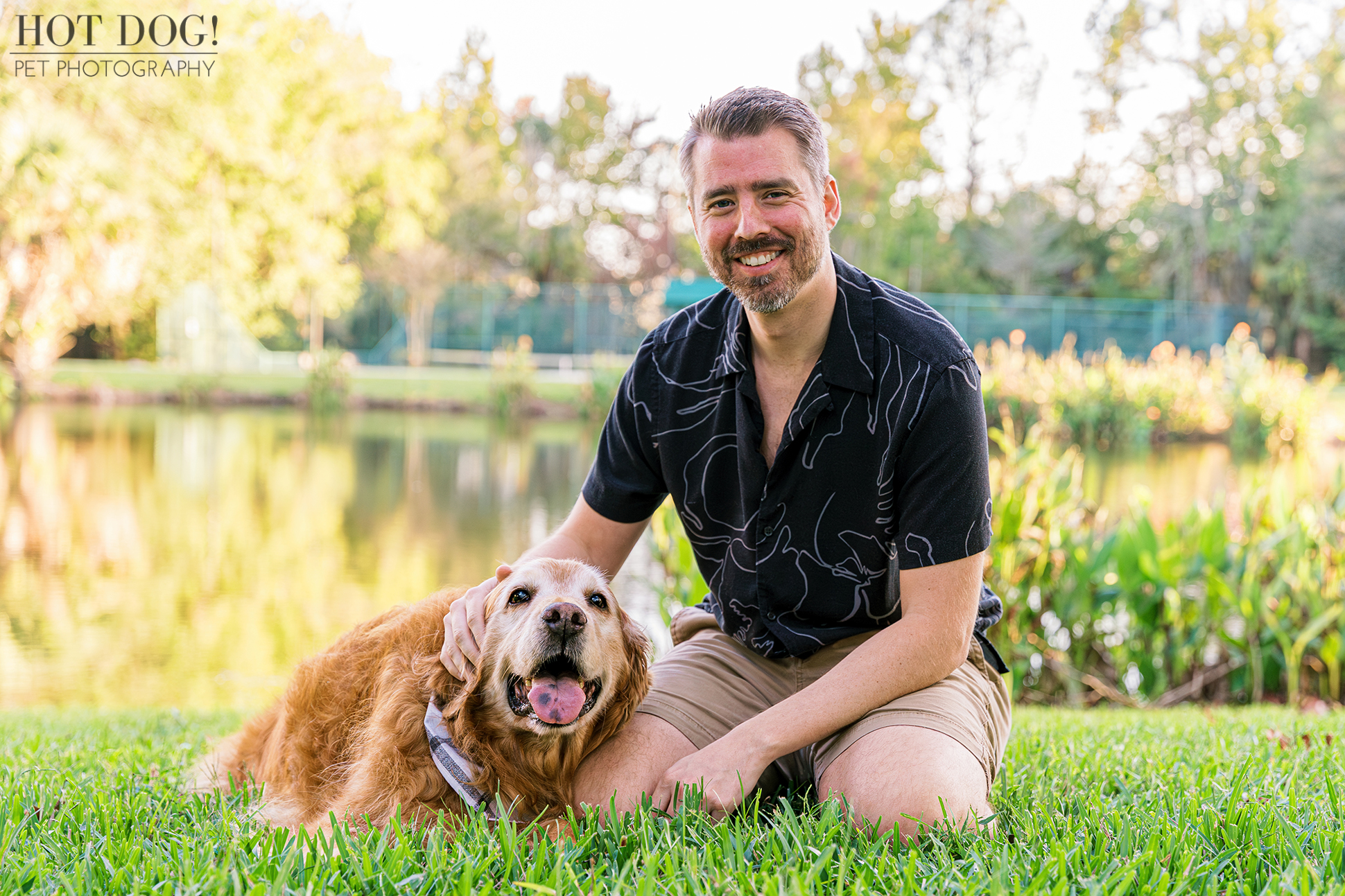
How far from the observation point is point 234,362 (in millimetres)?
30719

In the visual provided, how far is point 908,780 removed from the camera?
2.33 m

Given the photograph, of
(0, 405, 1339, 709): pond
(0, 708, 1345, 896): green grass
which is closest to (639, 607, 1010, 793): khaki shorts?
(0, 708, 1345, 896): green grass

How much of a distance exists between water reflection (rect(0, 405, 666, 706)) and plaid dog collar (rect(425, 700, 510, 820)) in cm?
400

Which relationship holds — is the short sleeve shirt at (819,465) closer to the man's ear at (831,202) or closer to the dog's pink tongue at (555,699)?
the man's ear at (831,202)

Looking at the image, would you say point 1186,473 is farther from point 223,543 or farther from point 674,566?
point 223,543

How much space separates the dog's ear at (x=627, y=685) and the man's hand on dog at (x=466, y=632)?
1.12 ft

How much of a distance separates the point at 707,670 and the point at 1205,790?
135 cm

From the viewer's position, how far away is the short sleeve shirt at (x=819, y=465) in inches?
101

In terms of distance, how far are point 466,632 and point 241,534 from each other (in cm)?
877

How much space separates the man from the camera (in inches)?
96.2

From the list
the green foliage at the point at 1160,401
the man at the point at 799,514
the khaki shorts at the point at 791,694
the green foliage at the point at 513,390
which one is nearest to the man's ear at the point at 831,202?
the man at the point at 799,514

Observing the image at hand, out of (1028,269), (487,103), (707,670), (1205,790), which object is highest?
(487,103)

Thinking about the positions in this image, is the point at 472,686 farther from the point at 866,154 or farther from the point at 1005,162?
the point at 1005,162

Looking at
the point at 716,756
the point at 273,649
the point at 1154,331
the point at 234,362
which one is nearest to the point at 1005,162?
the point at 1154,331
